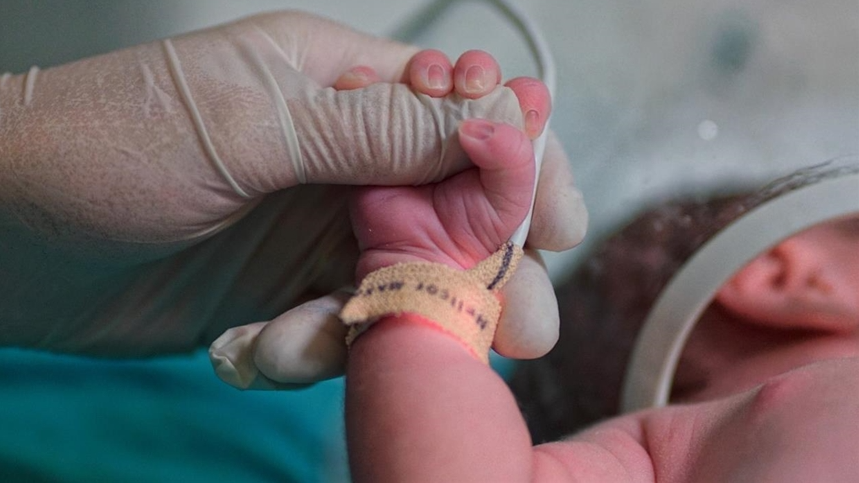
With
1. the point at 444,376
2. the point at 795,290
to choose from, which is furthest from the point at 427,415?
the point at 795,290

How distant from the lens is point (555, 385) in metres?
0.92

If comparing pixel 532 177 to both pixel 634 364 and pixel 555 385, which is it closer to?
pixel 634 364

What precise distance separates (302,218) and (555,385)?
0.46m

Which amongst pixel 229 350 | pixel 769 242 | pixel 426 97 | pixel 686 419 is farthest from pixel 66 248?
pixel 769 242

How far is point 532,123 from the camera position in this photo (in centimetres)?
50

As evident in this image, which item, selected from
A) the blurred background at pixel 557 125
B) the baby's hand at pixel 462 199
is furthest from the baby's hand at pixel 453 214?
the blurred background at pixel 557 125

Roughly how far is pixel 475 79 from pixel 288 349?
21cm

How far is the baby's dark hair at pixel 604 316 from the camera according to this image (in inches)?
33.7

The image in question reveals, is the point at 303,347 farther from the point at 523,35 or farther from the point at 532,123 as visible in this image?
the point at 523,35

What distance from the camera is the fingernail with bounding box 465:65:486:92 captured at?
1.57ft

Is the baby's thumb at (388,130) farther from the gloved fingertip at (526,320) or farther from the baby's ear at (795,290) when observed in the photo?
the baby's ear at (795,290)

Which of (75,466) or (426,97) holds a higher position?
(426,97)

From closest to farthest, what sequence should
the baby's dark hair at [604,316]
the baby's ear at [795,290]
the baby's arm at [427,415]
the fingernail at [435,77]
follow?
the baby's arm at [427,415]
the fingernail at [435,77]
the baby's ear at [795,290]
the baby's dark hair at [604,316]

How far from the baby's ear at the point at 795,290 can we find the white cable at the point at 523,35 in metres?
0.26
